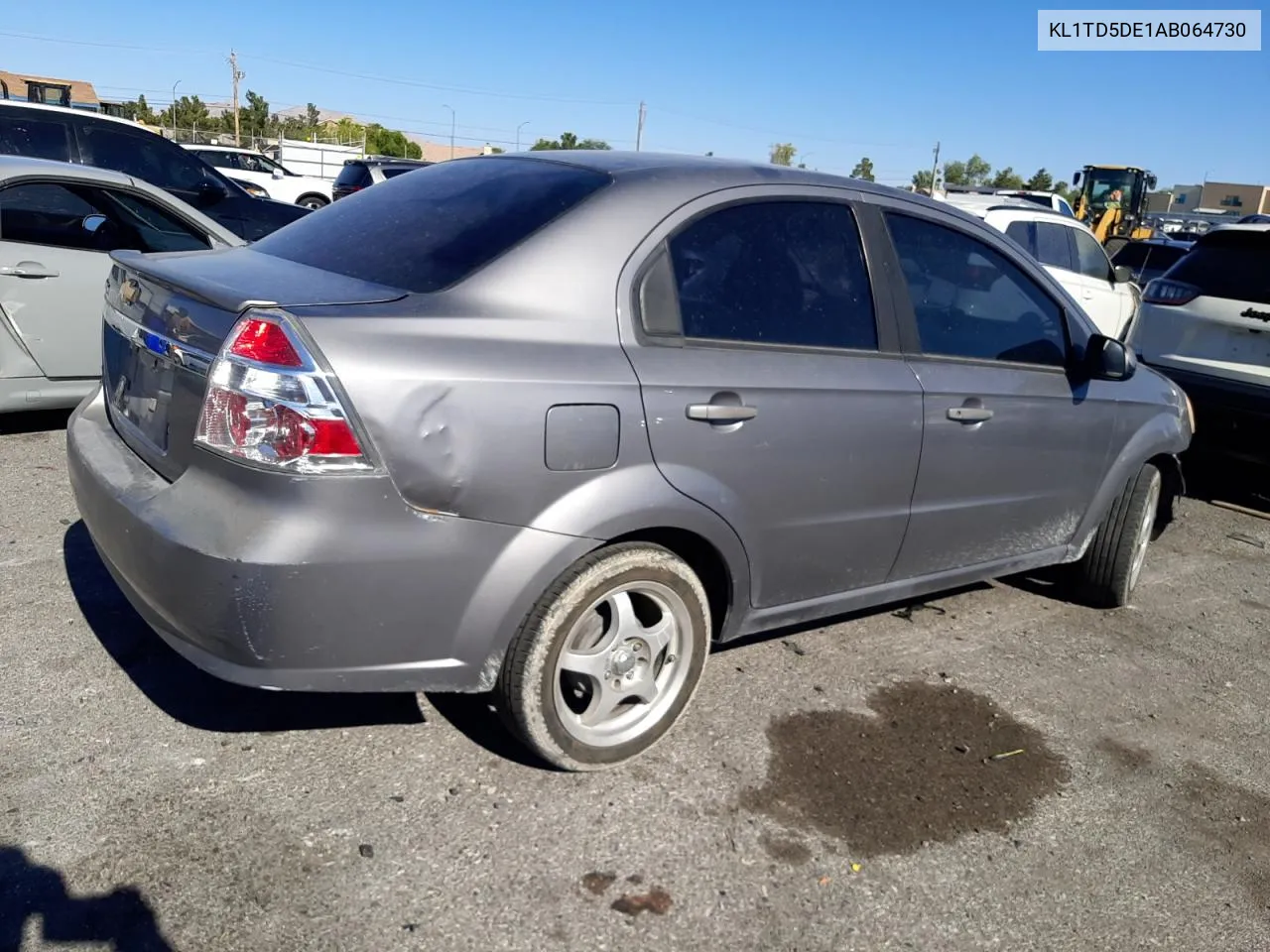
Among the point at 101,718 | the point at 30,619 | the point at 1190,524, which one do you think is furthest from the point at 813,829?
the point at 1190,524

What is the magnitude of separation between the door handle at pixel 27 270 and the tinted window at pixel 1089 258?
9.02 m

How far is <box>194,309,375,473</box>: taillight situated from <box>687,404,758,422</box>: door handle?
0.92 meters

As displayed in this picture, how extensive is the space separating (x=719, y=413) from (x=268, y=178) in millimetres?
22654

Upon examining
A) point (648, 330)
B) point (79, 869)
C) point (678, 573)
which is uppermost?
point (648, 330)

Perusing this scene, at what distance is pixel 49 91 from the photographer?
33.8 metres

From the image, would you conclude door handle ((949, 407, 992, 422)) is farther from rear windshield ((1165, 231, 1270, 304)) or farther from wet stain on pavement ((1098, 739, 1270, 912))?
rear windshield ((1165, 231, 1270, 304))

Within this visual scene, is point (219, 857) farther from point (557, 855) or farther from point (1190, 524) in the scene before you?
point (1190, 524)

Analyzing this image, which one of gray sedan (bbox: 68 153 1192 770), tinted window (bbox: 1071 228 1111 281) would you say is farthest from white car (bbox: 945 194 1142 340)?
gray sedan (bbox: 68 153 1192 770)

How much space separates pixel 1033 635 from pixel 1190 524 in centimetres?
271

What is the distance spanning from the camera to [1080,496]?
4.23 meters

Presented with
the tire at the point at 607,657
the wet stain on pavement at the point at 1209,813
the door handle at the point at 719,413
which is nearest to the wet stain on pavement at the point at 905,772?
the wet stain on pavement at the point at 1209,813

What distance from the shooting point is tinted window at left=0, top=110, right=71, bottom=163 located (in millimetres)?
7793

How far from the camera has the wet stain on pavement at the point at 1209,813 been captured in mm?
2910

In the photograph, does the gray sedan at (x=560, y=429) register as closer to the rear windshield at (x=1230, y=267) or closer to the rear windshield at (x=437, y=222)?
the rear windshield at (x=437, y=222)
